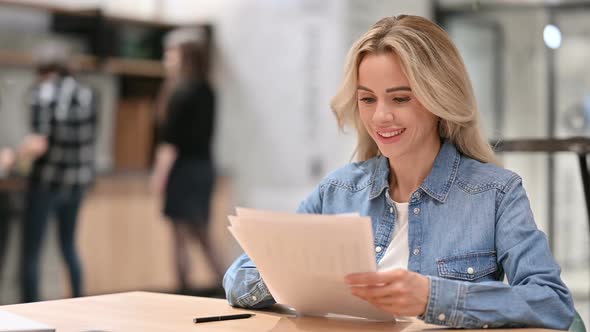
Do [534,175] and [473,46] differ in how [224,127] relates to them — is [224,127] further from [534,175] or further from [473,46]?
[534,175]

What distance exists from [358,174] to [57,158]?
11.3 ft

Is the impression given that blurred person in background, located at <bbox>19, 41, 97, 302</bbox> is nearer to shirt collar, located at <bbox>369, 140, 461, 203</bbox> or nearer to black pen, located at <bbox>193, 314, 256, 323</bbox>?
shirt collar, located at <bbox>369, 140, 461, 203</bbox>

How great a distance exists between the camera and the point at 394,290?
63.8 inches

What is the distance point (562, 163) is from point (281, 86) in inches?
103

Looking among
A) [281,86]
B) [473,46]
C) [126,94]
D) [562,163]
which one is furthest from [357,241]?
[126,94]

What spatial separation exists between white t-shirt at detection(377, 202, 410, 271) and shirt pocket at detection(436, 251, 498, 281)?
0.35 ft

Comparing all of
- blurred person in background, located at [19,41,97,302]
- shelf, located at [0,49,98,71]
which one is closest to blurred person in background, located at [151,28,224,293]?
blurred person in background, located at [19,41,97,302]

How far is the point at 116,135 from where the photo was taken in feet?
23.5

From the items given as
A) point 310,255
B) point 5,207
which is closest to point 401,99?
point 310,255

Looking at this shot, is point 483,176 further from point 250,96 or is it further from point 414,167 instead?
point 250,96

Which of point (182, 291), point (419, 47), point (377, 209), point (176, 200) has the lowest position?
point (182, 291)

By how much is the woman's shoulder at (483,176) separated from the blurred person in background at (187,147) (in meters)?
3.89

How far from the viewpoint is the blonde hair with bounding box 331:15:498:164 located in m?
1.92

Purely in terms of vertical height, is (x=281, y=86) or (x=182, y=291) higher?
(x=281, y=86)
